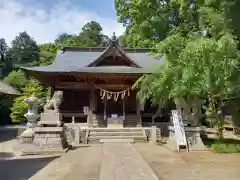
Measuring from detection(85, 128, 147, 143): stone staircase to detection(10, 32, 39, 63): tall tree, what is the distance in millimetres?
49373

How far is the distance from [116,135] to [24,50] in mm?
55374

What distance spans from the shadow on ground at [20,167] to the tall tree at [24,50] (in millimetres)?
55043

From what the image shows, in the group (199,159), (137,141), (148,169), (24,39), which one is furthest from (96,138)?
(24,39)

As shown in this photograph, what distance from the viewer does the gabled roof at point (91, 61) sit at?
2091 cm

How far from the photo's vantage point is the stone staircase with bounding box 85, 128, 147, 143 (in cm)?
1727

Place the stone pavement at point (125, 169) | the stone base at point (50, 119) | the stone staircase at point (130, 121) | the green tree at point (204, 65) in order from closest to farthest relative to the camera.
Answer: the stone pavement at point (125, 169) < the green tree at point (204, 65) < the stone base at point (50, 119) < the stone staircase at point (130, 121)

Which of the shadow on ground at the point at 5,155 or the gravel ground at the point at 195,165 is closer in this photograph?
the gravel ground at the point at 195,165

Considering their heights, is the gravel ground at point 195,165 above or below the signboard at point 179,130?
below

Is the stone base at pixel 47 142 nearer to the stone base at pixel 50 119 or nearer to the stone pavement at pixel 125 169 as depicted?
the stone base at pixel 50 119

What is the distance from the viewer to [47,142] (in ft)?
42.8

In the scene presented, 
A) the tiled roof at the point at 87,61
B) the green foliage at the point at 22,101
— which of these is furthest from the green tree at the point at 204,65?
the green foliage at the point at 22,101

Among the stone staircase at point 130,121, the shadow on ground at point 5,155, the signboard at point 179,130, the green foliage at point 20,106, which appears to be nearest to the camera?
the shadow on ground at point 5,155

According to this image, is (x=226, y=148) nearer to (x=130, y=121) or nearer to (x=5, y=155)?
(x=5, y=155)

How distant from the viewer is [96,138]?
17.3 metres
